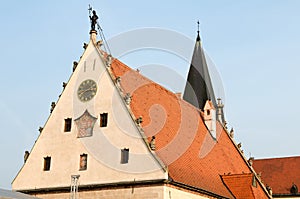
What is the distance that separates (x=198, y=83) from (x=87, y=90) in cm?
2132

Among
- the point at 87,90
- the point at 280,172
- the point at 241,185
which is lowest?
the point at 241,185

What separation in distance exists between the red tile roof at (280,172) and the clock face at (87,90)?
25278mm

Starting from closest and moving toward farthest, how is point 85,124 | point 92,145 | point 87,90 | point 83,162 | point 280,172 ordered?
1. point 92,145
2. point 83,162
3. point 85,124
4. point 87,90
5. point 280,172

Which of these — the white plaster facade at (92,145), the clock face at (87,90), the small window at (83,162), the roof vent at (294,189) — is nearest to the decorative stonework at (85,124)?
the white plaster facade at (92,145)

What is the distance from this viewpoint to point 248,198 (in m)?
29.7

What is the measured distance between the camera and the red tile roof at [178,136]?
26172mm

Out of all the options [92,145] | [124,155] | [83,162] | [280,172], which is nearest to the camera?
[124,155]

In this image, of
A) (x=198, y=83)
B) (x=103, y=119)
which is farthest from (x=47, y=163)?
(x=198, y=83)

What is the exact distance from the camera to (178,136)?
94.8 ft

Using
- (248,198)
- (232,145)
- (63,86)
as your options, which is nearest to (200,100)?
(232,145)

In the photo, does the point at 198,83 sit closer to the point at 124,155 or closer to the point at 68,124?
the point at 68,124

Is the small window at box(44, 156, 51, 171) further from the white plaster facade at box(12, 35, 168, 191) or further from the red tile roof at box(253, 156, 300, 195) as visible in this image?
the red tile roof at box(253, 156, 300, 195)

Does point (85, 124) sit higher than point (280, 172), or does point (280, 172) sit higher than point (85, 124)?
point (280, 172)

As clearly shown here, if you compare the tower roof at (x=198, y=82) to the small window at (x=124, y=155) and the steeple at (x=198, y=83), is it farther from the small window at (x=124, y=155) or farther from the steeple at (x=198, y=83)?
the small window at (x=124, y=155)
